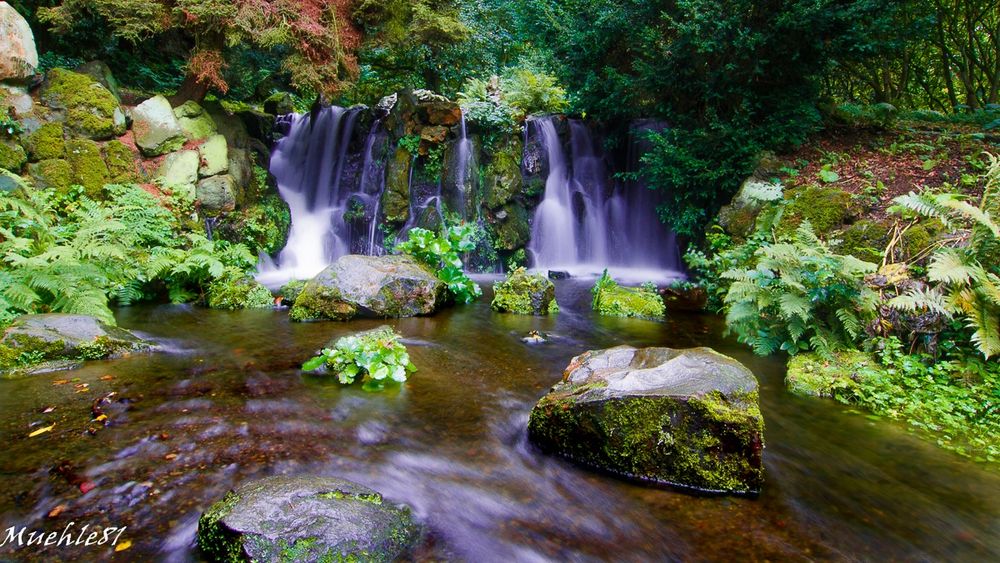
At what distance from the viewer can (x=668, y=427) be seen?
323 cm

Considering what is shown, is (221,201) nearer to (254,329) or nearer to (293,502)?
(254,329)

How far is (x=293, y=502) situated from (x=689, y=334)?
5.80m

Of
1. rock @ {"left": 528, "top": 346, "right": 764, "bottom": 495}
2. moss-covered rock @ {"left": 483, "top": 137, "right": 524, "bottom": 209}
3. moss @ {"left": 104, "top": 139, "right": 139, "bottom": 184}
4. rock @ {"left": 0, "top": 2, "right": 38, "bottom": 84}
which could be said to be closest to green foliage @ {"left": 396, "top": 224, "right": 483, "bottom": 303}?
moss-covered rock @ {"left": 483, "top": 137, "right": 524, "bottom": 209}

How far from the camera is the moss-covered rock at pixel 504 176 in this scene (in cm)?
1284

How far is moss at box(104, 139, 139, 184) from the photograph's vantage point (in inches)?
367

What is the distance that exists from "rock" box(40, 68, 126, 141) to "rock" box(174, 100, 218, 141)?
3.60ft

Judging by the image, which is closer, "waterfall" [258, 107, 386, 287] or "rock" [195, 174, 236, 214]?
"rock" [195, 174, 236, 214]

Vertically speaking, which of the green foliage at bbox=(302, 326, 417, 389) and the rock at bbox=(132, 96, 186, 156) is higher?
the rock at bbox=(132, 96, 186, 156)

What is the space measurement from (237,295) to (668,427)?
274 inches

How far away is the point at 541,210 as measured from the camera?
13.3m

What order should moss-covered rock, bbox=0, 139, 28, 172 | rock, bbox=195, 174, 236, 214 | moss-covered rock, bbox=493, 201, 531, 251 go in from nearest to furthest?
moss-covered rock, bbox=0, 139, 28, 172 < rock, bbox=195, 174, 236, 214 < moss-covered rock, bbox=493, 201, 531, 251

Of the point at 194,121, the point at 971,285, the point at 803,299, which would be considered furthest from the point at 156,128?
the point at 971,285

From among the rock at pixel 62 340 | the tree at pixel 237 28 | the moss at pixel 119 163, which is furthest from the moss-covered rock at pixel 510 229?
the rock at pixel 62 340

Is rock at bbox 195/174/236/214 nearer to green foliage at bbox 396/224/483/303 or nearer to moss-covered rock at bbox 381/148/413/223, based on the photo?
moss-covered rock at bbox 381/148/413/223
